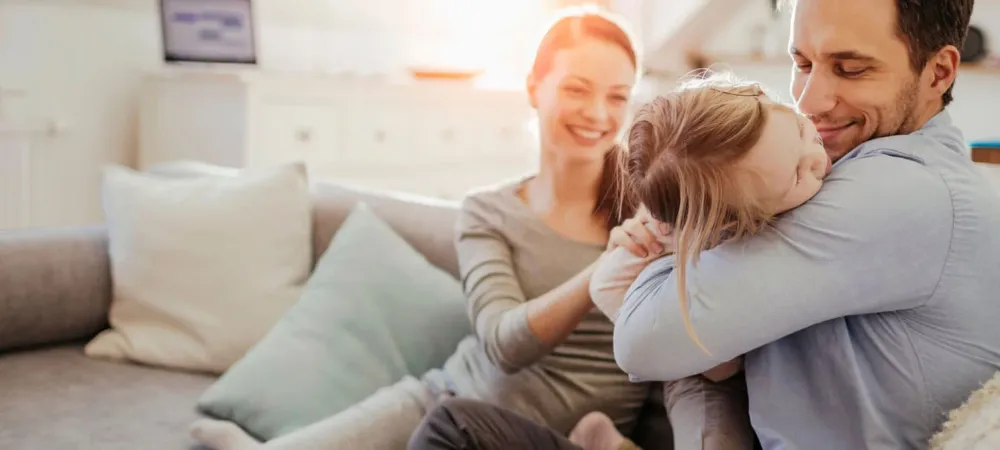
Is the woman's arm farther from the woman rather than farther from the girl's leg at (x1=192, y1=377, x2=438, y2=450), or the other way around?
the girl's leg at (x1=192, y1=377, x2=438, y2=450)

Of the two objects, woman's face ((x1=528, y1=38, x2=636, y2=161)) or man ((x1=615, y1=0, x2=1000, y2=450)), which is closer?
man ((x1=615, y1=0, x2=1000, y2=450))

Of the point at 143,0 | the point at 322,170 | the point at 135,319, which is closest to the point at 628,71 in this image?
the point at 135,319

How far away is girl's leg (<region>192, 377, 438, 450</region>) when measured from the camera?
1.26m

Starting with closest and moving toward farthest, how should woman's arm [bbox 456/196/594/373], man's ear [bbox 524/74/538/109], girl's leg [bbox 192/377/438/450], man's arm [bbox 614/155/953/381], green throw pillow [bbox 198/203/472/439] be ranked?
man's arm [bbox 614/155/953/381] → woman's arm [bbox 456/196/594/373] → girl's leg [bbox 192/377/438/450] → man's ear [bbox 524/74/538/109] → green throw pillow [bbox 198/203/472/439]

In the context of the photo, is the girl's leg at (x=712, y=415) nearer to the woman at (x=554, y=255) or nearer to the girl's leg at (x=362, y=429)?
the woman at (x=554, y=255)

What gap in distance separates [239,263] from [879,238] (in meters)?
1.39

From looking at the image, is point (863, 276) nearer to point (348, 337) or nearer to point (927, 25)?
point (927, 25)

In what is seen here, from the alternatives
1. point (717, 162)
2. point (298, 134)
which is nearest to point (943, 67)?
point (717, 162)

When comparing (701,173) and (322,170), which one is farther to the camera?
(322,170)

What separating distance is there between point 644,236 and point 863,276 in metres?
0.25

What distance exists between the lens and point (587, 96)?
1297 mm

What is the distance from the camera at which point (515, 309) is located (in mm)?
1239

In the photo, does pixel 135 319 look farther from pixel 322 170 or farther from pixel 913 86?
pixel 913 86

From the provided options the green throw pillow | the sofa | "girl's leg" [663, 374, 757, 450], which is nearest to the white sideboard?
the sofa
